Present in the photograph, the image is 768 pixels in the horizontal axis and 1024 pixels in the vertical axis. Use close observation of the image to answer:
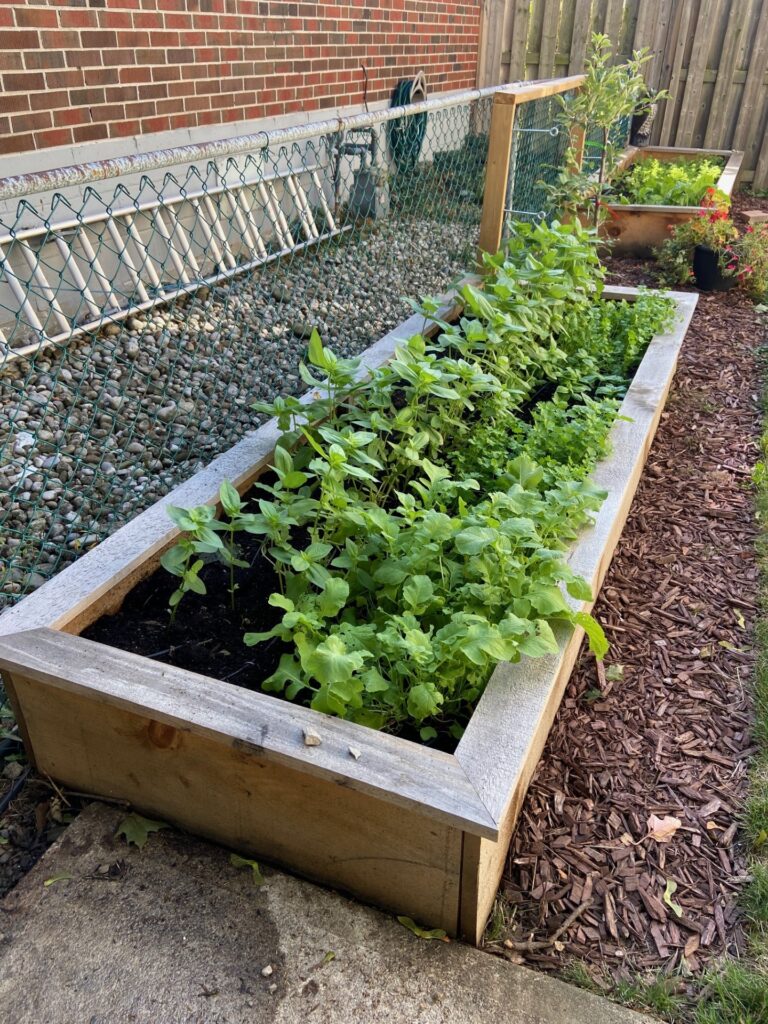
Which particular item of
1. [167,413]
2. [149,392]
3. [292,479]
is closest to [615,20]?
[149,392]

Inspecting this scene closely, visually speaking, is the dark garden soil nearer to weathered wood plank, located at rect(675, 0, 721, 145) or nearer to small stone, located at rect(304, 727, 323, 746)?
small stone, located at rect(304, 727, 323, 746)

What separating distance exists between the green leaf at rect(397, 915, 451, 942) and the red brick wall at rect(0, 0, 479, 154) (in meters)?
3.94

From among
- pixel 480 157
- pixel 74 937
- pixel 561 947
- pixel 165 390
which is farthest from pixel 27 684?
pixel 480 157

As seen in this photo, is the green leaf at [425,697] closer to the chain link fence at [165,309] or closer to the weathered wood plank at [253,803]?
the weathered wood plank at [253,803]

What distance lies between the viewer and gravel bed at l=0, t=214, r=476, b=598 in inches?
122

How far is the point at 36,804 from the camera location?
80.3 inches

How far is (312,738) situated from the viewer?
1625mm

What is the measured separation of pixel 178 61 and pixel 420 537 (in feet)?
14.2

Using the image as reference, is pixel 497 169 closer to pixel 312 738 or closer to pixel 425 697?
pixel 425 697

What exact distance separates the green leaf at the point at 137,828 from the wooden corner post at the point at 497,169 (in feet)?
10.5

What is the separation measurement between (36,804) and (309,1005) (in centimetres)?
88

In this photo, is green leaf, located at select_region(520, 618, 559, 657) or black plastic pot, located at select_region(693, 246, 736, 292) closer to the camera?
green leaf, located at select_region(520, 618, 559, 657)

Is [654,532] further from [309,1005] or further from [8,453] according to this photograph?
[8,453]

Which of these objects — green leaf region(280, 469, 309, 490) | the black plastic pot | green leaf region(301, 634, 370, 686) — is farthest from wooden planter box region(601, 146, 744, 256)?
green leaf region(301, 634, 370, 686)
